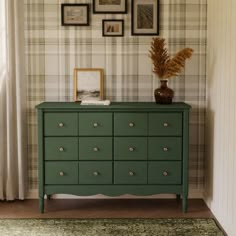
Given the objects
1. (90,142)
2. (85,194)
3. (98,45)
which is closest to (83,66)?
(98,45)

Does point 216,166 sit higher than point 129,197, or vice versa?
point 216,166

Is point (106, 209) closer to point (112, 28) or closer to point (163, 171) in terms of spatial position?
point (163, 171)

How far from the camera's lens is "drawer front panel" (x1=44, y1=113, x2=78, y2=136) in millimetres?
4160

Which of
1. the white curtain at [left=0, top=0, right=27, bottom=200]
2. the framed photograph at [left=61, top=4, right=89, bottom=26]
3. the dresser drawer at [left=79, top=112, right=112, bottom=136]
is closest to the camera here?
the dresser drawer at [left=79, top=112, right=112, bottom=136]

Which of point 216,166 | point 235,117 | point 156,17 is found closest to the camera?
point 235,117

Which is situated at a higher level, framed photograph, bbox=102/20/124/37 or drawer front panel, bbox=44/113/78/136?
framed photograph, bbox=102/20/124/37

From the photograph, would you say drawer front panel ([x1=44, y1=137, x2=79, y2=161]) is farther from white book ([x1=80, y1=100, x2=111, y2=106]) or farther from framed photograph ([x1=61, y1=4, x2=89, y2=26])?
framed photograph ([x1=61, y1=4, x2=89, y2=26])

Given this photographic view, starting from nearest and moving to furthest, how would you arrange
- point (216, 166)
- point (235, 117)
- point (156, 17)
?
point (235, 117)
point (216, 166)
point (156, 17)

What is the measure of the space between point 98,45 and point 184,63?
0.79 meters

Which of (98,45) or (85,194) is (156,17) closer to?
(98,45)

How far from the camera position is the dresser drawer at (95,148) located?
418 cm

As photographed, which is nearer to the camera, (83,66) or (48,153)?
(48,153)

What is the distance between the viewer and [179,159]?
13.8ft

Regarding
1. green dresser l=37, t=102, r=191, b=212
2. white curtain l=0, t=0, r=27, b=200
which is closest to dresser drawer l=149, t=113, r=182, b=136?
green dresser l=37, t=102, r=191, b=212
